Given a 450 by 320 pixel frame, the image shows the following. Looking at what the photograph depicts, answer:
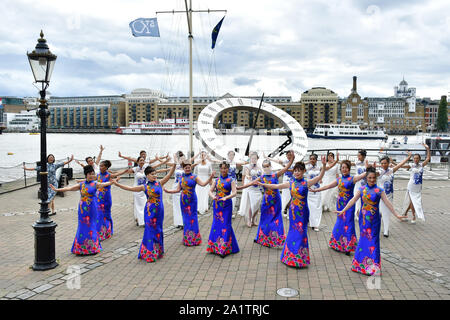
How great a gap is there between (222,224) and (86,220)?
2.68 meters

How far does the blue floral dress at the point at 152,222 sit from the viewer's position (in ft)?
22.5

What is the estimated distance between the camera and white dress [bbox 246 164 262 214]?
9164 millimetres

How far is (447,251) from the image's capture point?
7.53 metres

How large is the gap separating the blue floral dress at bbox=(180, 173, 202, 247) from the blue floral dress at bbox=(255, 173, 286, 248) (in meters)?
1.44

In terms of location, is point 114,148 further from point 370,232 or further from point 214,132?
point 370,232

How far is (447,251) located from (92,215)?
727 cm

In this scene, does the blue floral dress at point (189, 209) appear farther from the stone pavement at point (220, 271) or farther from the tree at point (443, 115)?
the tree at point (443, 115)

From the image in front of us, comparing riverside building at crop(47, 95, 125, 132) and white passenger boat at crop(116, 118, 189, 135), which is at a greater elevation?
riverside building at crop(47, 95, 125, 132)

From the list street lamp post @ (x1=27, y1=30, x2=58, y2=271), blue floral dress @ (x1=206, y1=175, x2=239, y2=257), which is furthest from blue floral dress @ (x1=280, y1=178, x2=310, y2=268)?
street lamp post @ (x1=27, y1=30, x2=58, y2=271)

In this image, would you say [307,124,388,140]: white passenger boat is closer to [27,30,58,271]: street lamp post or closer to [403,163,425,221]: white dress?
[403,163,425,221]: white dress

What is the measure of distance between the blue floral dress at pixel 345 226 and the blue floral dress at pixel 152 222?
3507 millimetres

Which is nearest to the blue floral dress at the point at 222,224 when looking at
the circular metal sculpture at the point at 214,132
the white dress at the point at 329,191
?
the white dress at the point at 329,191

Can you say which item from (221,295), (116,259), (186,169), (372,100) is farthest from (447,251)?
(372,100)
